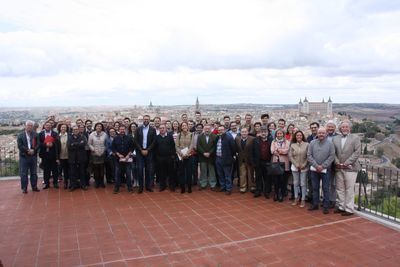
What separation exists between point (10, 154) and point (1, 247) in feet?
21.5

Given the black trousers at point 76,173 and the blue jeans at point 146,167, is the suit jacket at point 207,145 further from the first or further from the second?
the black trousers at point 76,173

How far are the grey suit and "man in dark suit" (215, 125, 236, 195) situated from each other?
2361 mm

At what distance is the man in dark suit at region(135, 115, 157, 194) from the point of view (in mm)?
7711

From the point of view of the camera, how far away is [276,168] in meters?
6.83

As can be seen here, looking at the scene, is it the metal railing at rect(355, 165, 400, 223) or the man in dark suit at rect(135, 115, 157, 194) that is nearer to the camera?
the metal railing at rect(355, 165, 400, 223)

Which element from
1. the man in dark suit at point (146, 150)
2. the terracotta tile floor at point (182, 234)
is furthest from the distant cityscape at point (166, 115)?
the terracotta tile floor at point (182, 234)

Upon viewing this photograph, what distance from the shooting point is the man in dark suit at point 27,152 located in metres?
7.63

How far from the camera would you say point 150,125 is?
8.12 m

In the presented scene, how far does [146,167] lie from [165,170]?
0.47m

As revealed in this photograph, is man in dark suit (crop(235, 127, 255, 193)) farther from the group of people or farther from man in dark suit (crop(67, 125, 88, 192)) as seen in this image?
man in dark suit (crop(67, 125, 88, 192))

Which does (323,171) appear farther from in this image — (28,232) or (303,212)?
(28,232)

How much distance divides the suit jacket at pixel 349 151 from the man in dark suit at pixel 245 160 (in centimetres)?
190

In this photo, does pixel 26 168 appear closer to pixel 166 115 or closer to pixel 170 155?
pixel 170 155

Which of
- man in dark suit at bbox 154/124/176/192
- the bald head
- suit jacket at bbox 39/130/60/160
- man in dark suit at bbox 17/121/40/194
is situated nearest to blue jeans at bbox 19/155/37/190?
man in dark suit at bbox 17/121/40/194
